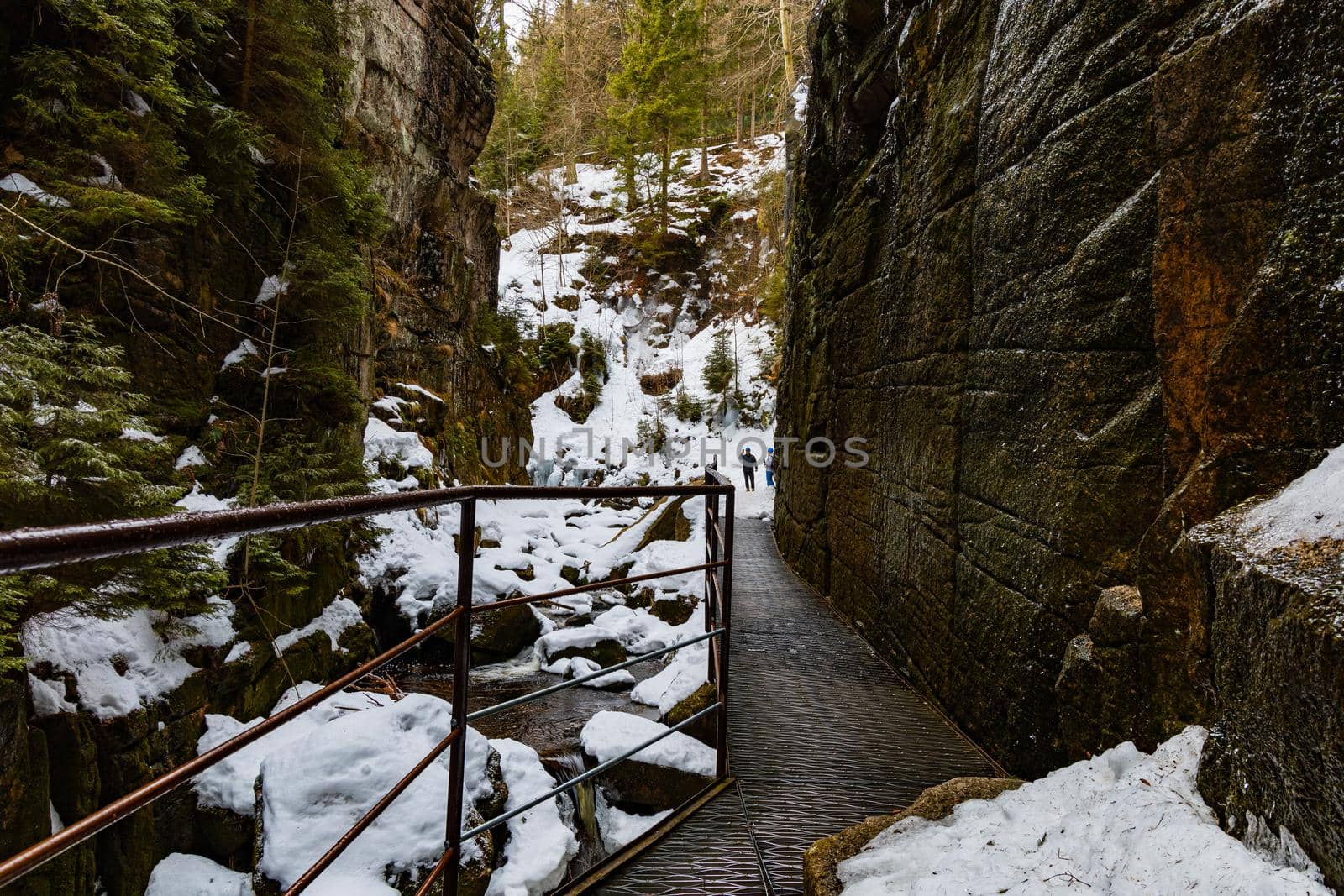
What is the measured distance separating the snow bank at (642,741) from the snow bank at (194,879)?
209 centimetres

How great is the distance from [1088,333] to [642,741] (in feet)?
8.71

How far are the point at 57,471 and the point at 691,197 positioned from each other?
25976 millimetres

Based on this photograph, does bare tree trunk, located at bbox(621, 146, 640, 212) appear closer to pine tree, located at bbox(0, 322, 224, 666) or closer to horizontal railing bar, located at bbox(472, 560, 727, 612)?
pine tree, located at bbox(0, 322, 224, 666)

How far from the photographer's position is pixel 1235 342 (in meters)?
1.67

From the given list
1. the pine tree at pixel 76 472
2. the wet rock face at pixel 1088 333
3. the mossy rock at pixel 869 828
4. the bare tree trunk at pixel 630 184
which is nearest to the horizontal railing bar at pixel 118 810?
the mossy rock at pixel 869 828

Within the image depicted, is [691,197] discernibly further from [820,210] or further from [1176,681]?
[1176,681]

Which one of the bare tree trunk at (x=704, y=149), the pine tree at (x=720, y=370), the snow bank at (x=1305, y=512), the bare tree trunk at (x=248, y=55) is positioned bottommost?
the snow bank at (x=1305, y=512)

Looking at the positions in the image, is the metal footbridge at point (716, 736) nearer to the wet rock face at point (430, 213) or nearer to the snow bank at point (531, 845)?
the snow bank at point (531, 845)

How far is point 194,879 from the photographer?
11.2 feet

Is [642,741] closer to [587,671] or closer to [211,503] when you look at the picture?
[587,671]

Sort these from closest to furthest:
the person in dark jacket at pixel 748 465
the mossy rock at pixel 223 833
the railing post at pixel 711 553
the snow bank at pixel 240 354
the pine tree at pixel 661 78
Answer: the railing post at pixel 711 553 → the mossy rock at pixel 223 833 → the snow bank at pixel 240 354 → the person in dark jacket at pixel 748 465 → the pine tree at pixel 661 78

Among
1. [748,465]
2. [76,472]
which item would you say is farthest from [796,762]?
[748,465]

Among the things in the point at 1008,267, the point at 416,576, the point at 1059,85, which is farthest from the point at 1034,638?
the point at 416,576

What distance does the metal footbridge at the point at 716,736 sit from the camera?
681 mm
